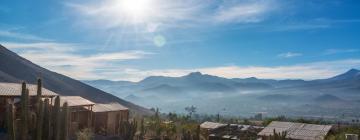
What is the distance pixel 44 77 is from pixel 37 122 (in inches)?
3955

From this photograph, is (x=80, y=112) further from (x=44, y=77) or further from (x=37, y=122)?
(x=44, y=77)

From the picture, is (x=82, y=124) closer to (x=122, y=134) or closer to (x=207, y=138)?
(x=122, y=134)

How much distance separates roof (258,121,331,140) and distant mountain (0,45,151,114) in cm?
6711

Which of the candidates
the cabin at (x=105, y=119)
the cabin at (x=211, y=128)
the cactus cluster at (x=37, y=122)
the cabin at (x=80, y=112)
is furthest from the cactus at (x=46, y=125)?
the cabin at (x=211, y=128)

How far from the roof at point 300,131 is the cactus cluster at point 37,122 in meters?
21.9

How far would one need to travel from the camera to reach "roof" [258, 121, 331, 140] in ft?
114

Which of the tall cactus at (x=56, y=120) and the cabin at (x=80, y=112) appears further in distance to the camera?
the cabin at (x=80, y=112)

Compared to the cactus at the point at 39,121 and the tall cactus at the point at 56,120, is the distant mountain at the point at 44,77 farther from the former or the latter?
the cactus at the point at 39,121

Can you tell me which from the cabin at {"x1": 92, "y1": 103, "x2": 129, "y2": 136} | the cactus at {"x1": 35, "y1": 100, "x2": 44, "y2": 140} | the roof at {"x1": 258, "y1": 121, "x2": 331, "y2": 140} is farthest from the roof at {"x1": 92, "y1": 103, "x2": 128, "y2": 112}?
the cactus at {"x1": 35, "y1": 100, "x2": 44, "y2": 140}

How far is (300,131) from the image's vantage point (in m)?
36.4

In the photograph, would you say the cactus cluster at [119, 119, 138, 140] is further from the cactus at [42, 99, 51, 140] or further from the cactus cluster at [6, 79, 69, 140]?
the cactus at [42, 99, 51, 140]

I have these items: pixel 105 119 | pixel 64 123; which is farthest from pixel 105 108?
pixel 64 123

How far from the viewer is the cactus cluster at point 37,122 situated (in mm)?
15206

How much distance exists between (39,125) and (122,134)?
19.4m
